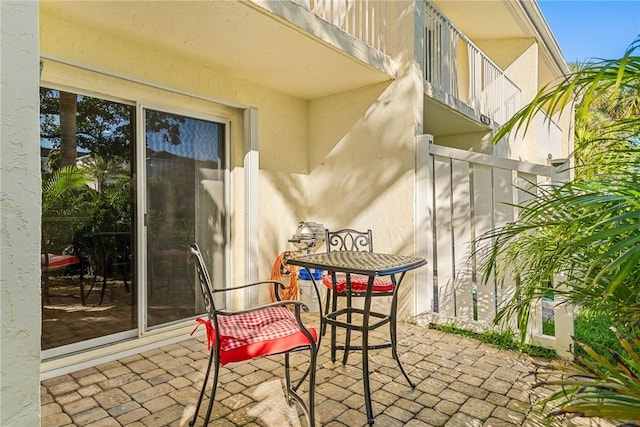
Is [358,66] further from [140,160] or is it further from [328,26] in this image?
[140,160]

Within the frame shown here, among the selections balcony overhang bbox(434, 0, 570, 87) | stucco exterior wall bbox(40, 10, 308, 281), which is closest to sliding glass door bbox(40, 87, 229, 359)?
stucco exterior wall bbox(40, 10, 308, 281)

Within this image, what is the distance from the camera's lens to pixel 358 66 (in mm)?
3898

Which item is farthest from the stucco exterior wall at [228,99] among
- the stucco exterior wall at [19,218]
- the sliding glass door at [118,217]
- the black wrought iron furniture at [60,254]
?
the stucco exterior wall at [19,218]

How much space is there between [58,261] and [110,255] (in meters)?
0.38

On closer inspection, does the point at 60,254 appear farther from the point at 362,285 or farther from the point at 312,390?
the point at 362,285

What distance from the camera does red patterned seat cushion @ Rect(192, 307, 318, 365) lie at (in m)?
1.95

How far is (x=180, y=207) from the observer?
3719 mm

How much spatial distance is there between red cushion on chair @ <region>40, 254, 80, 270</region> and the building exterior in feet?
1.59

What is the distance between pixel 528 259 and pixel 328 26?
258 centimetres

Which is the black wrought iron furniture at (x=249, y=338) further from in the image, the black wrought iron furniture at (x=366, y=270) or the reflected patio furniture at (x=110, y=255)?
the reflected patio furniture at (x=110, y=255)

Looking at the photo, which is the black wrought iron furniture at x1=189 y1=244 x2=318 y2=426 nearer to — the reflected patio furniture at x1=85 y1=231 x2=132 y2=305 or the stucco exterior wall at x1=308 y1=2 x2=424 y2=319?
the reflected patio furniture at x1=85 y1=231 x2=132 y2=305

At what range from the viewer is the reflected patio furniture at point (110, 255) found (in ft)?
10.4

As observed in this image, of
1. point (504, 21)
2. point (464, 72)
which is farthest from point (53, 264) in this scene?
point (504, 21)

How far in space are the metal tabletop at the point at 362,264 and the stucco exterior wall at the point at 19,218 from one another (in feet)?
5.07
